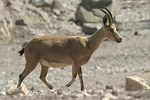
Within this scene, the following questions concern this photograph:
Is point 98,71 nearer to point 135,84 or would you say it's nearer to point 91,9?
point 135,84

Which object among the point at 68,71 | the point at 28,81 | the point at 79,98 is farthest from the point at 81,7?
the point at 79,98

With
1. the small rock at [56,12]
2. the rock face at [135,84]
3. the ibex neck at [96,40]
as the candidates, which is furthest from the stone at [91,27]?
the rock face at [135,84]

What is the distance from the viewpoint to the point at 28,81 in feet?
45.5

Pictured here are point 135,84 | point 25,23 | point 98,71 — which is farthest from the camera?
point 25,23

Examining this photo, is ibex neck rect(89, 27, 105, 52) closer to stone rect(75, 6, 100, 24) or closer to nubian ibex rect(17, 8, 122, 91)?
nubian ibex rect(17, 8, 122, 91)

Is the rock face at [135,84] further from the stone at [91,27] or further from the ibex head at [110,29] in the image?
the stone at [91,27]

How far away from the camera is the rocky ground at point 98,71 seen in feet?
24.6

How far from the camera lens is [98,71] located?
1557cm

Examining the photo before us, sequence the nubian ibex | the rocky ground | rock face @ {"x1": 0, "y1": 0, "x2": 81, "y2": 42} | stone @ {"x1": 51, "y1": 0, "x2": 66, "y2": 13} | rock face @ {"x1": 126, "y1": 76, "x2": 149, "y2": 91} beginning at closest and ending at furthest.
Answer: the rocky ground, rock face @ {"x1": 126, "y1": 76, "x2": 149, "y2": 91}, the nubian ibex, rock face @ {"x1": 0, "y1": 0, "x2": 81, "y2": 42}, stone @ {"x1": 51, "y1": 0, "x2": 66, "y2": 13}

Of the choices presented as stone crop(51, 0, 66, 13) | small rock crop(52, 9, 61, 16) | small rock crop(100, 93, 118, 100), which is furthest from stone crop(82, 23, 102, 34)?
small rock crop(100, 93, 118, 100)

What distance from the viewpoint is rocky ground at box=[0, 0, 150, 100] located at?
7508 millimetres

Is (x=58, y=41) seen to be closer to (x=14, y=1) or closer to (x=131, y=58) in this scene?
(x=131, y=58)

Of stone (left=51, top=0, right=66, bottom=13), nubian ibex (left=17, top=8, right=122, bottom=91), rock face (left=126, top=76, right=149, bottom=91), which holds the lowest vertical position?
stone (left=51, top=0, right=66, bottom=13)

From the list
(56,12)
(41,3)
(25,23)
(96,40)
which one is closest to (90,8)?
(56,12)
